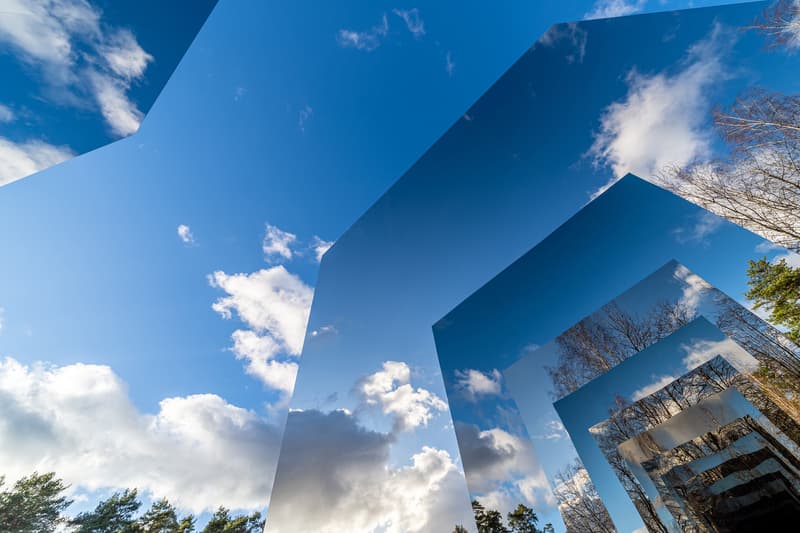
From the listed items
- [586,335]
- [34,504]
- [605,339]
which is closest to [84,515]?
[34,504]

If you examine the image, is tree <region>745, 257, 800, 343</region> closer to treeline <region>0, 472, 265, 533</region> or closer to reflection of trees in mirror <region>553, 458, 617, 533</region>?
reflection of trees in mirror <region>553, 458, 617, 533</region>

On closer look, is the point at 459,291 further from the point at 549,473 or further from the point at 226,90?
the point at 226,90

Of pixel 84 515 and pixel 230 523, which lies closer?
pixel 84 515

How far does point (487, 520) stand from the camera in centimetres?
Result: 414

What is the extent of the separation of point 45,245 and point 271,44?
5934 mm

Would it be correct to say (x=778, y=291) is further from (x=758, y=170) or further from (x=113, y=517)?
(x=113, y=517)

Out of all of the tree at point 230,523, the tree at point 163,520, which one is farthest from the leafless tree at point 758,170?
the tree at point 163,520

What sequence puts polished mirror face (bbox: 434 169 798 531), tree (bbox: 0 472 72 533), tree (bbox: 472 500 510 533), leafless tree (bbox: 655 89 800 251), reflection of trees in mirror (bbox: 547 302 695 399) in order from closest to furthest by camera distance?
leafless tree (bbox: 655 89 800 251)
polished mirror face (bbox: 434 169 798 531)
reflection of trees in mirror (bbox: 547 302 695 399)
tree (bbox: 472 500 510 533)
tree (bbox: 0 472 72 533)

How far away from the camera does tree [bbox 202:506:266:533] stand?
38.6ft

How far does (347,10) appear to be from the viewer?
5.88 meters

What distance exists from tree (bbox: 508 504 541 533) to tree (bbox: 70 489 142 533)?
46.9 ft

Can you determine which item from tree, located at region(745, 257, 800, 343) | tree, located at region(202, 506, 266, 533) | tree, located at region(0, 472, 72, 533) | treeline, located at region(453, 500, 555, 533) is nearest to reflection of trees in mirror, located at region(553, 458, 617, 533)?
treeline, located at region(453, 500, 555, 533)

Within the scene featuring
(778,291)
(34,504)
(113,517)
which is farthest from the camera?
(113,517)

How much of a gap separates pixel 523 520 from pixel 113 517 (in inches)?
592
